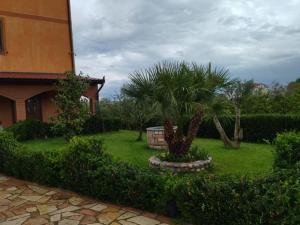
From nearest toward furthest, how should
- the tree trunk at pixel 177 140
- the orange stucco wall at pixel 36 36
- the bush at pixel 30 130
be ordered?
1. the tree trunk at pixel 177 140
2. the bush at pixel 30 130
3. the orange stucco wall at pixel 36 36

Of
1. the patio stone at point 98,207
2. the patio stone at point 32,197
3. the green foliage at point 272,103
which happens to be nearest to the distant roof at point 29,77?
the green foliage at point 272,103

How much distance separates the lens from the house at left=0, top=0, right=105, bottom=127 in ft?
55.1

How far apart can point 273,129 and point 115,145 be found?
6.55 m

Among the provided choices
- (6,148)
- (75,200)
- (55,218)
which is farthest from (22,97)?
(55,218)

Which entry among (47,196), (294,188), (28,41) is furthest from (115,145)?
(294,188)

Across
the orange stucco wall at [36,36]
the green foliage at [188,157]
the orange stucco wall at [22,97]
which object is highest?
the orange stucco wall at [36,36]

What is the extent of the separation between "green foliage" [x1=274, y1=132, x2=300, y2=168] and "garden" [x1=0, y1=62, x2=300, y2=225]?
0.6 inches

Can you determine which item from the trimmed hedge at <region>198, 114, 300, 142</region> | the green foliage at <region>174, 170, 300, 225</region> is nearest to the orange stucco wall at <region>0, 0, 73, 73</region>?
the trimmed hedge at <region>198, 114, 300, 142</region>

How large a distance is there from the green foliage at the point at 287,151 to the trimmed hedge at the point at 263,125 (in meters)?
8.68

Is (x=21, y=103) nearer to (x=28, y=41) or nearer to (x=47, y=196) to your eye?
(x=28, y=41)

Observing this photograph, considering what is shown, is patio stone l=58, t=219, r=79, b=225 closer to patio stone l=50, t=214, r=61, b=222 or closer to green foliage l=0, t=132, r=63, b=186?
patio stone l=50, t=214, r=61, b=222

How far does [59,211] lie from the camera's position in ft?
20.1

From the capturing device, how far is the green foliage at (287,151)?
6262 mm

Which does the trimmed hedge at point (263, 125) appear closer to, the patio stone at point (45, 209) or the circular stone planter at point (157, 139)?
the circular stone planter at point (157, 139)
